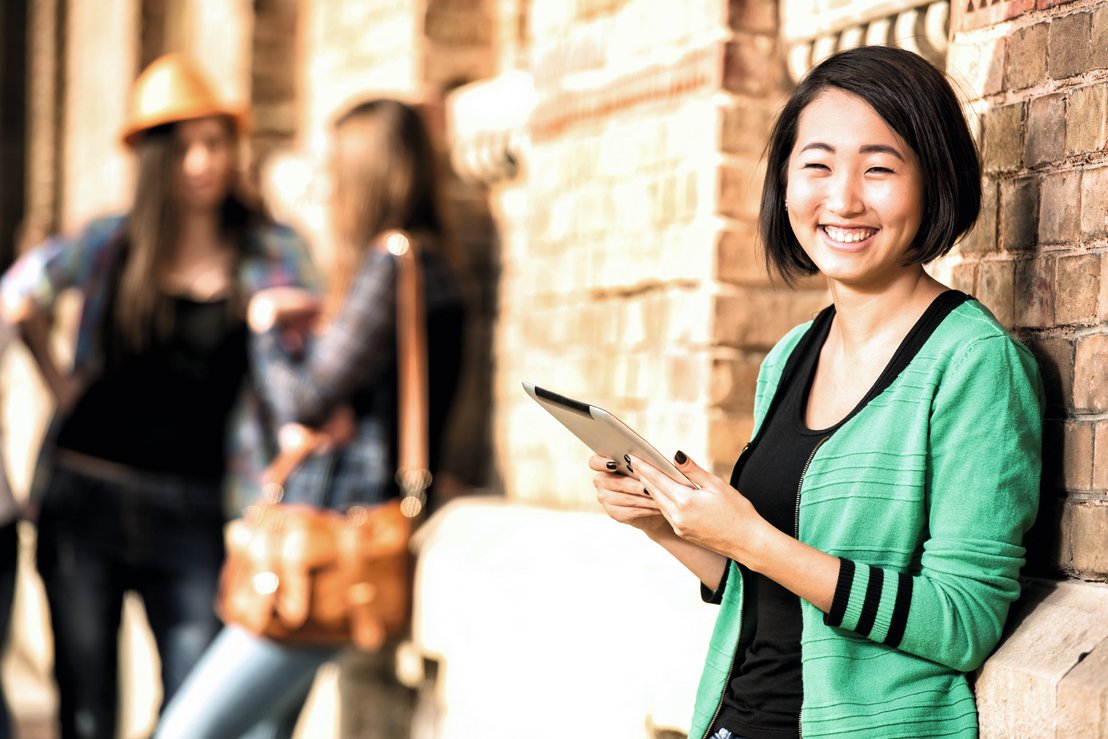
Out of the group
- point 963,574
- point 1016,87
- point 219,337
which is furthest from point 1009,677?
point 219,337

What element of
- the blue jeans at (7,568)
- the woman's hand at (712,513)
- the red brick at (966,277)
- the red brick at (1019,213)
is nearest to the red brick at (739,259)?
the red brick at (966,277)

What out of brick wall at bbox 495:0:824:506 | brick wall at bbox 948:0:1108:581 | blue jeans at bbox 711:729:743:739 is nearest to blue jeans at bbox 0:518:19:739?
brick wall at bbox 495:0:824:506

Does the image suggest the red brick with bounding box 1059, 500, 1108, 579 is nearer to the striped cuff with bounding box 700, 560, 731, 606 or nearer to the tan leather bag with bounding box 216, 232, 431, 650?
the striped cuff with bounding box 700, 560, 731, 606

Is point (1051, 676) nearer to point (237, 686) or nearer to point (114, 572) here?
point (237, 686)

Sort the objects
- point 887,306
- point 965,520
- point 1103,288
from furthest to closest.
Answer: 1. point 1103,288
2. point 887,306
3. point 965,520

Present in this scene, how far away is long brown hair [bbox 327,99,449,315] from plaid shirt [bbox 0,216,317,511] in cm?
29

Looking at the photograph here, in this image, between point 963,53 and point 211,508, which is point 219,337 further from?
point 963,53

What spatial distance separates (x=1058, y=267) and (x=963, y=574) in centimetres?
64

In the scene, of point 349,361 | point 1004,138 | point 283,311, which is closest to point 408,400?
point 349,361

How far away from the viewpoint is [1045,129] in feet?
8.07

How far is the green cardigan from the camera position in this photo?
2010 millimetres

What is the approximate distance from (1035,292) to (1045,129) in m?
0.26

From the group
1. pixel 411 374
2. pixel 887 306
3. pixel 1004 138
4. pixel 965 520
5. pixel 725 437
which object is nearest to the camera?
pixel 965 520

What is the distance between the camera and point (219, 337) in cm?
452
